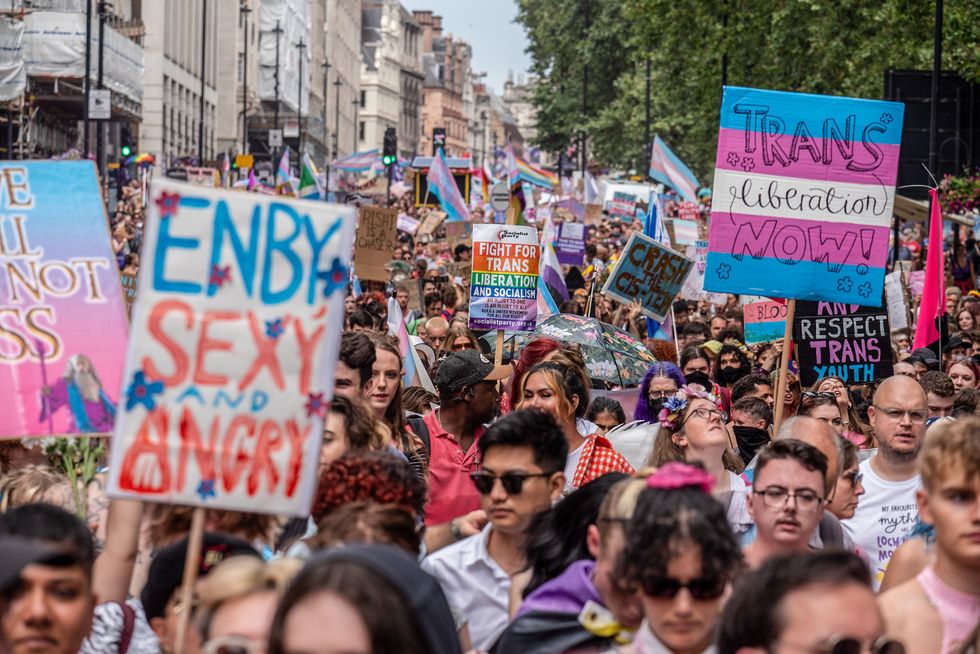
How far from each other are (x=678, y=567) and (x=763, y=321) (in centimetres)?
962

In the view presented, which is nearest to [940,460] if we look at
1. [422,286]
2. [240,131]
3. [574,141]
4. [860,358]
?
[860,358]

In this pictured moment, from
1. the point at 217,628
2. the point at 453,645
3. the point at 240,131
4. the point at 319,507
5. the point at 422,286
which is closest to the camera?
the point at 217,628

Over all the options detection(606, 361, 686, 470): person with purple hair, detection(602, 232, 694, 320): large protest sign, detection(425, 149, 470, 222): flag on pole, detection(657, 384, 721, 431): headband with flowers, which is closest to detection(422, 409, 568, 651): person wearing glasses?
detection(657, 384, 721, 431): headband with flowers

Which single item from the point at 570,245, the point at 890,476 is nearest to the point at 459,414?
the point at 890,476

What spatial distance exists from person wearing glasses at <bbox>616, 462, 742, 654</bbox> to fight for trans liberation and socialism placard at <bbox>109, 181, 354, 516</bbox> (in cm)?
80

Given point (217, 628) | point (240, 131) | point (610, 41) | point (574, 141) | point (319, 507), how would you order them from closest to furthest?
point (217, 628) < point (319, 507) < point (610, 41) < point (574, 141) < point (240, 131)

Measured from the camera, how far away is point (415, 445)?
7.68 meters

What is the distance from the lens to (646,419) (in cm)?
914

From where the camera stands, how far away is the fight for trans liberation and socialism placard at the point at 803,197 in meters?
9.34

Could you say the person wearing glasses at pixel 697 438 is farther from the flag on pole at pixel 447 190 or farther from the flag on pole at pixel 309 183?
the flag on pole at pixel 309 183

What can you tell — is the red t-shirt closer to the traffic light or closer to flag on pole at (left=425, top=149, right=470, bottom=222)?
flag on pole at (left=425, top=149, right=470, bottom=222)

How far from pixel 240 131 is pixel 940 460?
87.8 meters

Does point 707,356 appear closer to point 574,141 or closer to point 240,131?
point 574,141

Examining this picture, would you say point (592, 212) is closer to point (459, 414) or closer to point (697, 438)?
point (459, 414)
